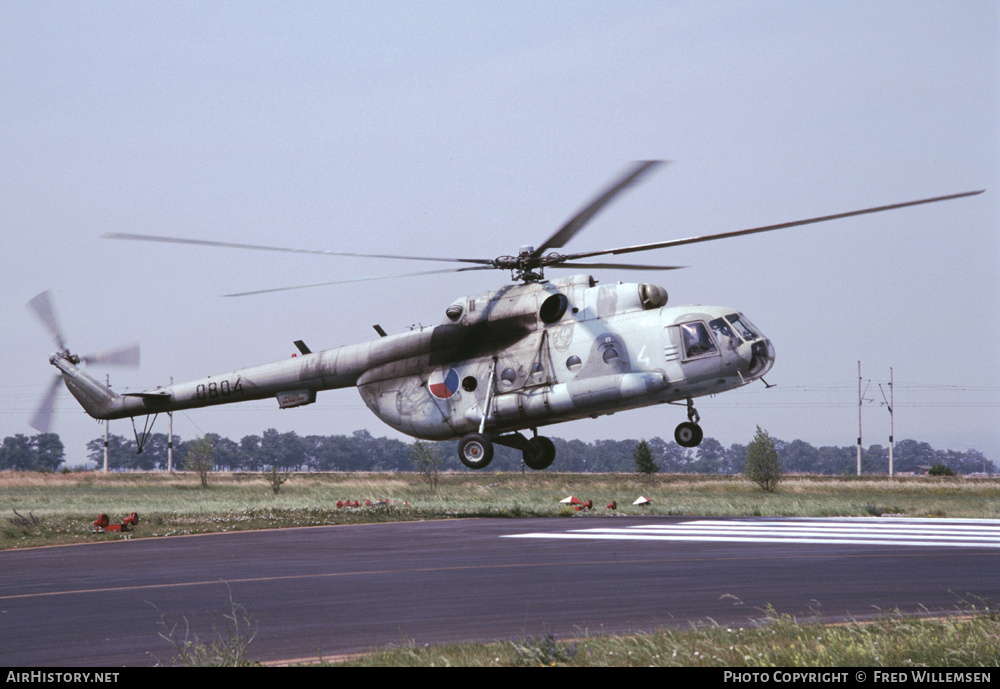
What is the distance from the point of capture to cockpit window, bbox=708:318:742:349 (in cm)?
2170

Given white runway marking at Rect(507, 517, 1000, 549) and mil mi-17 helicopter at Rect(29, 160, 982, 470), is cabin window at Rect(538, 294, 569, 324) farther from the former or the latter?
white runway marking at Rect(507, 517, 1000, 549)

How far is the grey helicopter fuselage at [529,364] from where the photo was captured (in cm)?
2195

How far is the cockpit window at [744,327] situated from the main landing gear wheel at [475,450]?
625 cm

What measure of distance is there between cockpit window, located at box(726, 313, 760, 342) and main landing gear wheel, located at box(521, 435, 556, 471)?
5.35 meters

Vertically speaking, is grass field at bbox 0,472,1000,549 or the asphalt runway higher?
the asphalt runway

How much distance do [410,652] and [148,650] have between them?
12.2 feet

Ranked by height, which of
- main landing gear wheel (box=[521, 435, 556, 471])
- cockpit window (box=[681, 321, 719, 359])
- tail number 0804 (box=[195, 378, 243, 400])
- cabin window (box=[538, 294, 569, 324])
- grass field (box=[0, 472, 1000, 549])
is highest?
cabin window (box=[538, 294, 569, 324])

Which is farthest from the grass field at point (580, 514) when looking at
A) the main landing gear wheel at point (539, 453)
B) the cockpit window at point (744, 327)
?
the main landing gear wheel at point (539, 453)

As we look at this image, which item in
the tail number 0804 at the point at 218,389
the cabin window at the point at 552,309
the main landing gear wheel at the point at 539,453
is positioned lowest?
the main landing gear wheel at the point at 539,453

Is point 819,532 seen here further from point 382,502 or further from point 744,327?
point 382,502

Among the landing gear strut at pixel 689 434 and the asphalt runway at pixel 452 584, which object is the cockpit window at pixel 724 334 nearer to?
the landing gear strut at pixel 689 434

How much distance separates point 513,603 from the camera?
15.7 meters

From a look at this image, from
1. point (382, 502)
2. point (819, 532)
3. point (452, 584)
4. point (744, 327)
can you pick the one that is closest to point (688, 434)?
point (744, 327)

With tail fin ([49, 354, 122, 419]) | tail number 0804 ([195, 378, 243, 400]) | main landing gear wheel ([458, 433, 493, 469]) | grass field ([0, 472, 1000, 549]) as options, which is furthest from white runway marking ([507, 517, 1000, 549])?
tail fin ([49, 354, 122, 419])
